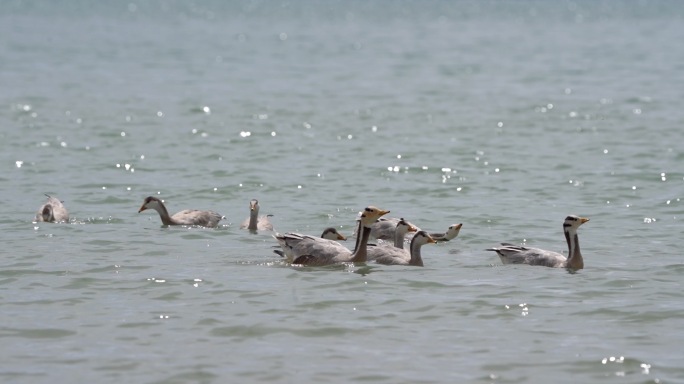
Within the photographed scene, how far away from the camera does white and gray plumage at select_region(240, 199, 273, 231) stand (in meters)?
21.1

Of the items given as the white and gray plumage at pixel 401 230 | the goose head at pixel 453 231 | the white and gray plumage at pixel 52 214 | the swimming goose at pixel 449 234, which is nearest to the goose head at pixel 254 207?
the white and gray plumage at pixel 401 230

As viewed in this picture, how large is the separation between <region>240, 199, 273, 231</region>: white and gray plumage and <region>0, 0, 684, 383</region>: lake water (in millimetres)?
283

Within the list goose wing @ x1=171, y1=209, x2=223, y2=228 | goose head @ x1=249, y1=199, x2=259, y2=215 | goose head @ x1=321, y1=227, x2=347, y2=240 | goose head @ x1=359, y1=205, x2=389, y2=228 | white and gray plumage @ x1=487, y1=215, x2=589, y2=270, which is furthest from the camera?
goose wing @ x1=171, y1=209, x2=223, y2=228

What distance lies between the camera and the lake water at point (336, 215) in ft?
45.3

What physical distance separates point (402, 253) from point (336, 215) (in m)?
4.33

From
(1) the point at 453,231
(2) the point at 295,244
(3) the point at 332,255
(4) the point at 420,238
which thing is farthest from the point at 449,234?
(2) the point at 295,244

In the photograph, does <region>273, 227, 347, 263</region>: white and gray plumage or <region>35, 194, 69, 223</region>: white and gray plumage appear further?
<region>35, 194, 69, 223</region>: white and gray plumage

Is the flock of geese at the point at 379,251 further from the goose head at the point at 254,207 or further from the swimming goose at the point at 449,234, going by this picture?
the goose head at the point at 254,207

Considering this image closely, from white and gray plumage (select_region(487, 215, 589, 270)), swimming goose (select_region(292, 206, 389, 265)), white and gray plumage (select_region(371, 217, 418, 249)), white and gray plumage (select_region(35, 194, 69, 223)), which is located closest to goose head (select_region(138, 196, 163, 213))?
white and gray plumage (select_region(35, 194, 69, 223))

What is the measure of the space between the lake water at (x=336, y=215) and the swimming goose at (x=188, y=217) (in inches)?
8.3

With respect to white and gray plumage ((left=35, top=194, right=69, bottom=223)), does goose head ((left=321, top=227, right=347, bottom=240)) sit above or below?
below

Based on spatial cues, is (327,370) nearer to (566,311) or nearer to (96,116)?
(566,311)

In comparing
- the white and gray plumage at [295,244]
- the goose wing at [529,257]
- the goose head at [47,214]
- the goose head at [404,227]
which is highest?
the goose head at [47,214]

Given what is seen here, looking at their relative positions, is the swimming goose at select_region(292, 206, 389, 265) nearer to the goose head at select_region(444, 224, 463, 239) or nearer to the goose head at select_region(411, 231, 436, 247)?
the goose head at select_region(411, 231, 436, 247)
